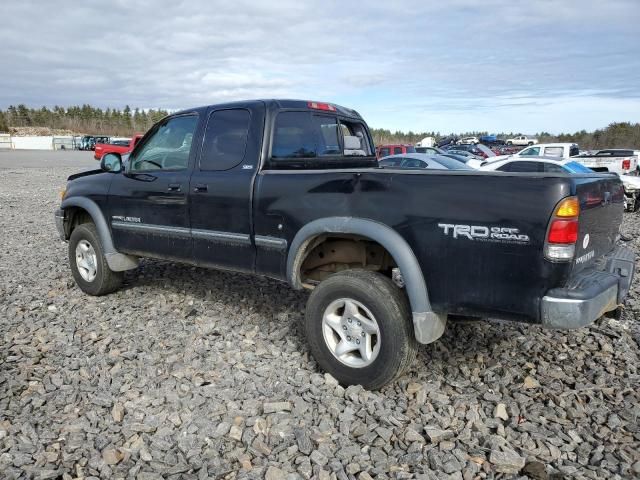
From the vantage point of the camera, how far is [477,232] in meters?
3.10

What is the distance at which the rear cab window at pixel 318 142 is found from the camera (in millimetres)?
4473

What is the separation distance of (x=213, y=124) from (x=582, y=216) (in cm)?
302

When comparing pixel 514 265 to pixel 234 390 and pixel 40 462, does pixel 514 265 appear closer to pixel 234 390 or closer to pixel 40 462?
pixel 234 390

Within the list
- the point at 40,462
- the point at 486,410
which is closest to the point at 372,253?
the point at 486,410

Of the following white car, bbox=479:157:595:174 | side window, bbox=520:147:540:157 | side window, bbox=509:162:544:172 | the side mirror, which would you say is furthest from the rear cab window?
side window, bbox=520:147:540:157

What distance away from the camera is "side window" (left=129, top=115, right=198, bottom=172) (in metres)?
4.92

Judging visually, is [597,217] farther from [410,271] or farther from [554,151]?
[554,151]

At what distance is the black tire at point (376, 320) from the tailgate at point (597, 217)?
107 cm

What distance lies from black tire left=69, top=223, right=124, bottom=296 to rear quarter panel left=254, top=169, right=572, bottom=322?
9.78 ft

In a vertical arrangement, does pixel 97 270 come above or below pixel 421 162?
below

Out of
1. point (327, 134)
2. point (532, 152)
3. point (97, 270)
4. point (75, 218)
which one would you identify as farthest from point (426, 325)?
point (532, 152)

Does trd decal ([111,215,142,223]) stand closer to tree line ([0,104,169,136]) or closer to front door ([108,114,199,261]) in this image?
front door ([108,114,199,261])

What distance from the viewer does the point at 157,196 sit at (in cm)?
496

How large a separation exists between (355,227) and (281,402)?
48.6 inches
